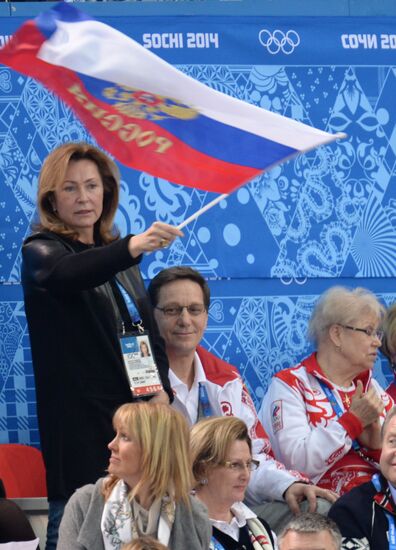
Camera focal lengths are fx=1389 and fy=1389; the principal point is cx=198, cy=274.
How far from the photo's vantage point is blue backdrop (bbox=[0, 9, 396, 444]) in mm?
6176

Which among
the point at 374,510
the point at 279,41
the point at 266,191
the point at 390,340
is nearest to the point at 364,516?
the point at 374,510

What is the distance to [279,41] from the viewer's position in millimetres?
6410

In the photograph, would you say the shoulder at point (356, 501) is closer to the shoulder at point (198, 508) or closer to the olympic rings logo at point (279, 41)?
the shoulder at point (198, 508)

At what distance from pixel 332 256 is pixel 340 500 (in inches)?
67.0

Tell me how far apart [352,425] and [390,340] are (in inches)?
28.1

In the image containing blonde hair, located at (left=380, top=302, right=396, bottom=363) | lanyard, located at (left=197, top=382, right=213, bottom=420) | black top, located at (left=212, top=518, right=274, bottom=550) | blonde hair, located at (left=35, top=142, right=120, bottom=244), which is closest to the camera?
black top, located at (left=212, top=518, right=274, bottom=550)

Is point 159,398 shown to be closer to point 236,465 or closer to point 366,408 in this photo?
point 236,465

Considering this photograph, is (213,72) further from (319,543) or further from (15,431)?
(319,543)

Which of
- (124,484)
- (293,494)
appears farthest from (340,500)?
(124,484)

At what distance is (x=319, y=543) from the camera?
4309 millimetres

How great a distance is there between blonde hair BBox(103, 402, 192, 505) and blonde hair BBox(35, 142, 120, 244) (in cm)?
82

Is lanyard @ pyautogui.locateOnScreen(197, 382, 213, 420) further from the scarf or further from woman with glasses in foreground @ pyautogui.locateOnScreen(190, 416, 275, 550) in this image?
the scarf

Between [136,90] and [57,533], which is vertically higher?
[136,90]

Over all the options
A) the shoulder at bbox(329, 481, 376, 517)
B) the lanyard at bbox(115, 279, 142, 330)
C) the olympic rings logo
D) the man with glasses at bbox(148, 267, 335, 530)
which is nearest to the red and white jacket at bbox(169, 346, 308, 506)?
the man with glasses at bbox(148, 267, 335, 530)
